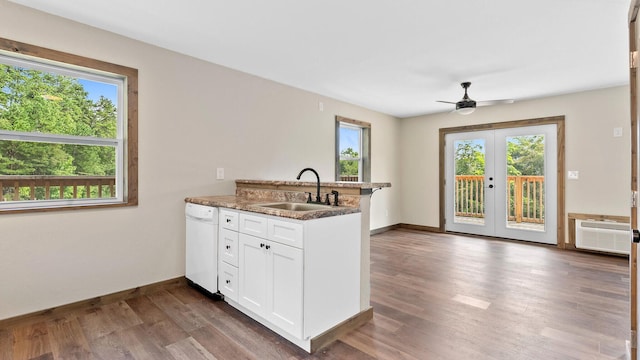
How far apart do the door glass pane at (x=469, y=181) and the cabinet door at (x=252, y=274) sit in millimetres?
4724

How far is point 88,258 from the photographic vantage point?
8.67ft

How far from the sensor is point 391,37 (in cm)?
282

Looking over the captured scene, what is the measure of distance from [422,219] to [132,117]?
5298mm

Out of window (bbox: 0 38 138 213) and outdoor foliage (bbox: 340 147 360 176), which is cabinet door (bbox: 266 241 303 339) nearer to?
window (bbox: 0 38 138 213)

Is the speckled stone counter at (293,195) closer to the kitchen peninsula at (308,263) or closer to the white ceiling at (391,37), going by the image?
the kitchen peninsula at (308,263)

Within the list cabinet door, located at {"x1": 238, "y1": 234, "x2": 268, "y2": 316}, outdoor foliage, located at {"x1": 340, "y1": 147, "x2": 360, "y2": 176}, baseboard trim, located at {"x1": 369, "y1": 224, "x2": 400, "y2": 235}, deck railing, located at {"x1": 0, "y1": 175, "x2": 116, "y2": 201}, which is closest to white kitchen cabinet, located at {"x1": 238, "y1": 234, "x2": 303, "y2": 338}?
cabinet door, located at {"x1": 238, "y1": 234, "x2": 268, "y2": 316}

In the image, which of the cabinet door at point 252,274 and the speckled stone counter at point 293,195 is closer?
the speckled stone counter at point 293,195

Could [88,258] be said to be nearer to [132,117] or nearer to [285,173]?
[132,117]

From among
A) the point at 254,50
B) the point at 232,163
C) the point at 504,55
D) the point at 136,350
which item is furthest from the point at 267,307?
the point at 504,55

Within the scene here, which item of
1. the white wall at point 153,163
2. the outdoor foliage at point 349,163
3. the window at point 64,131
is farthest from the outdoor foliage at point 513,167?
the window at point 64,131

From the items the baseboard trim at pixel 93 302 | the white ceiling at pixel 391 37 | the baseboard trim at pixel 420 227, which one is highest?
the white ceiling at pixel 391 37

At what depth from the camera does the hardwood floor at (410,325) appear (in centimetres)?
201

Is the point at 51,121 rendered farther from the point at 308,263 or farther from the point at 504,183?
the point at 504,183

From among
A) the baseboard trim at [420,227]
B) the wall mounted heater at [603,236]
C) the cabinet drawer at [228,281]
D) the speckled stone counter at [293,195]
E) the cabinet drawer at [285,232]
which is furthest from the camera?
the baseboard trim at [420,227]
